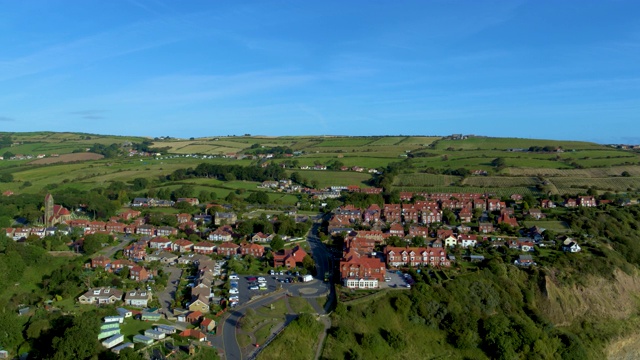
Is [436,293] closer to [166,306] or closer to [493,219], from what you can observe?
[166,306]

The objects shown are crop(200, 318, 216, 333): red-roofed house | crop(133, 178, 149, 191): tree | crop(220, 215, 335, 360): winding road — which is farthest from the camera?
crop(133, 178, 149, 191): tree

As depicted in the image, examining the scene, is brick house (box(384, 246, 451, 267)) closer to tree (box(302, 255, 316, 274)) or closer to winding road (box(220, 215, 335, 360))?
winding road (box(220, 215, 335, 360))

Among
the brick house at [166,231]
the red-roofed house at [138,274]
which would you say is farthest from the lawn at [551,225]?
the red-roofed house at [138,274]

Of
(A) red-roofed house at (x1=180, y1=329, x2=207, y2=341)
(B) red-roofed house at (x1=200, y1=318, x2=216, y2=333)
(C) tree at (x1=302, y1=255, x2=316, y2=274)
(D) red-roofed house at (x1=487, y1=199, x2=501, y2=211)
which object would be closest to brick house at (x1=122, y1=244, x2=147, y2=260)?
(C) tree at (x1=302, y1=255, x2=316, y2=274)

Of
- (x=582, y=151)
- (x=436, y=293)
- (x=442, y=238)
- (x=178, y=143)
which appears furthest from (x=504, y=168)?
(x=178, y=143)

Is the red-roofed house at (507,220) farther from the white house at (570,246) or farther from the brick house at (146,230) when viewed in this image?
the brick house at (146,230)

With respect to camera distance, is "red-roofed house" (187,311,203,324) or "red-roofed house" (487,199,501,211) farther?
"red-roofed house" (487,199,501,211)

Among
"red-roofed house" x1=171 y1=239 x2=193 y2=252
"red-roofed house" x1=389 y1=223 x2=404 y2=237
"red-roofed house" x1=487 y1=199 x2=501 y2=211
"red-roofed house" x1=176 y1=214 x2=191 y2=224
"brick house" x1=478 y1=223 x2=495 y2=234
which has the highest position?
"red-roofed house" x1=487 y1=199 x2=501 y2=211

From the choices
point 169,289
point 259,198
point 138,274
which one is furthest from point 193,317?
point 259,198

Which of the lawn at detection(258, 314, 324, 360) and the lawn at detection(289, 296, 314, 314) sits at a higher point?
the lawn at detection(289, 296, 314, 314)
